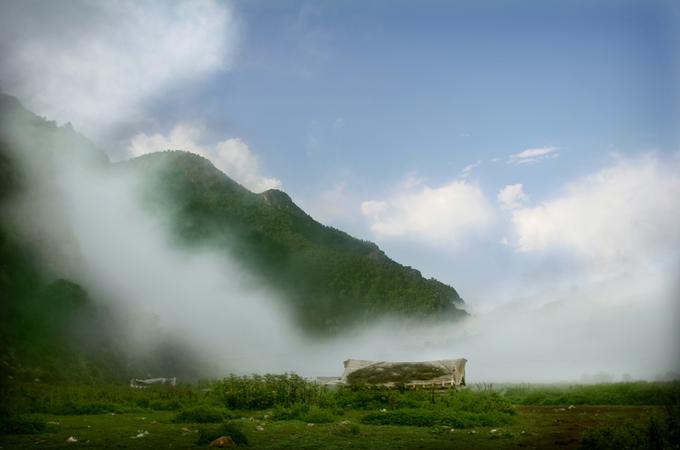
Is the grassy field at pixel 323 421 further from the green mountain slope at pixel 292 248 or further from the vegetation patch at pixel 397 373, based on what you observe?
the green mountain slope at pixel 292 248

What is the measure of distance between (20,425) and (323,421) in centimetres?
1018

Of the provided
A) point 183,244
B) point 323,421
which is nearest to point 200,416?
point 323,421

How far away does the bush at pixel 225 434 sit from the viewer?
14906 millimetres

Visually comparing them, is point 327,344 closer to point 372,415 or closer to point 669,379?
point 372,415

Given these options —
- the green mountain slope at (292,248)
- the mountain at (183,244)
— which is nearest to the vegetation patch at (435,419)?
the mountain at (183,244)

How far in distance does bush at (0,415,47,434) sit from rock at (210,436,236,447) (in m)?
6.40

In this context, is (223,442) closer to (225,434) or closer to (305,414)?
(225,434)

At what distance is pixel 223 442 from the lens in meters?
14.5

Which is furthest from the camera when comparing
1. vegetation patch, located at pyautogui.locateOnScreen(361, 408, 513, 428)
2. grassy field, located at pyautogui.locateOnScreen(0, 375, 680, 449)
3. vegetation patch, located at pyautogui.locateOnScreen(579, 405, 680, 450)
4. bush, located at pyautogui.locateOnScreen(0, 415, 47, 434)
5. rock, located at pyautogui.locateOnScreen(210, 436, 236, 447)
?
vegetation patch, located at pyautogui.locateOnScreen(361, 408, 513, 428)

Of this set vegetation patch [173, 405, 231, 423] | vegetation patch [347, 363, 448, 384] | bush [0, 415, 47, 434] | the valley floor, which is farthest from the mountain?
the valley floor

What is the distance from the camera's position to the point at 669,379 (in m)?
10.2

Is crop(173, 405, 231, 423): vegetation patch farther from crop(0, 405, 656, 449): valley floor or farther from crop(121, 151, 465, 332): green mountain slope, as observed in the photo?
crop(121, 151, 465, 332): green mountain slope

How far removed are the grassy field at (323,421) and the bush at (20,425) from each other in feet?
0.10

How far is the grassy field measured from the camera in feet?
47.0
